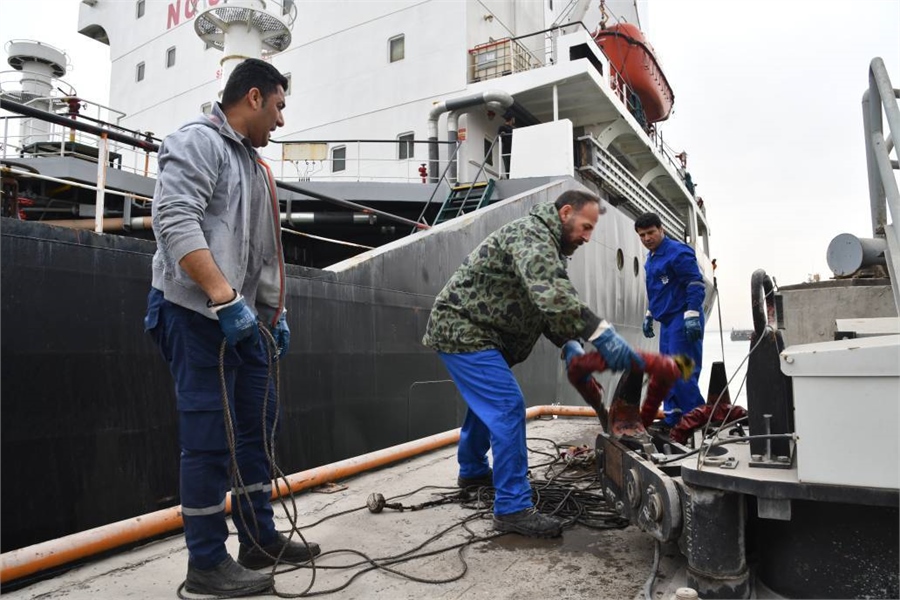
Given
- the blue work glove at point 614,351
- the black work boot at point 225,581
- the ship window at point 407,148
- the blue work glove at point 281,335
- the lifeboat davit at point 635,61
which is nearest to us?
the black work boot at point 225,581

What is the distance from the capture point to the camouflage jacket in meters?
2.62

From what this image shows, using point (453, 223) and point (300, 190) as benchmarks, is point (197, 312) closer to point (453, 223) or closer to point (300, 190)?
point (300, 190)

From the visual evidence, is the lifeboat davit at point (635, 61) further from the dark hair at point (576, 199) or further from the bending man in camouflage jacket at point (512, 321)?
the bending man in camouflage jacket at point (512, 321)

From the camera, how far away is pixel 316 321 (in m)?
4.39

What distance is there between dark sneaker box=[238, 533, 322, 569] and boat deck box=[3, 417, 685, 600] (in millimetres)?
60

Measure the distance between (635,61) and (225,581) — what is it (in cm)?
1552

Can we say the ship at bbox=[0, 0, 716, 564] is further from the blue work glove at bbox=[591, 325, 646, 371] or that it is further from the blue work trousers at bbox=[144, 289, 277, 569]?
the blue work glove at bbox=[591, 325, 646, 371]

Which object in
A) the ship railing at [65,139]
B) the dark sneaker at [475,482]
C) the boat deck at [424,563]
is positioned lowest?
the boat deck at [424,563]

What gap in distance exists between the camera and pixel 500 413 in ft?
8.68

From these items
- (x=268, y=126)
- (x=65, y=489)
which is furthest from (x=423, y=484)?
(x=268, y=126)

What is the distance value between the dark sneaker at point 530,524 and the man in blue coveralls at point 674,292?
238 cm

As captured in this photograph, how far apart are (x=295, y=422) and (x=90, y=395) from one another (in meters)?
1.46

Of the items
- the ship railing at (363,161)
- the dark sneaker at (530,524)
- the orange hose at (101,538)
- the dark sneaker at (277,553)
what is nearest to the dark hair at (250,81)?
the orange hose at (101,538)

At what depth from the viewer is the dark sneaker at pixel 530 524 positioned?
241cm
